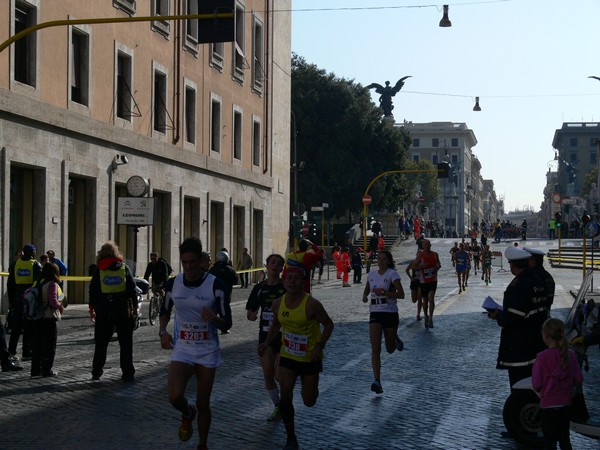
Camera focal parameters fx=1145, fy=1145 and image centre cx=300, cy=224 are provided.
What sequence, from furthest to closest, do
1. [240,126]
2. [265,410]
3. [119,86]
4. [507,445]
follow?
[240,126], [119,86], [265,410], [507,445]

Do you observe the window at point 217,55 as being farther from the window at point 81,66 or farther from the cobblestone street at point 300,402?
the cobblestone street at point 300,402

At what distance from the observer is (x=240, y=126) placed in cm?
4328

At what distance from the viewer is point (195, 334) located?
8.67 m

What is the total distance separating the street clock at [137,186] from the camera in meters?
26.8

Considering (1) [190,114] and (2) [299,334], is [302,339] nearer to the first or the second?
(2) [299,334]

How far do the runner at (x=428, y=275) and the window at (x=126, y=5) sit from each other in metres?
13.1

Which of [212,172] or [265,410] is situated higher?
[212,172]

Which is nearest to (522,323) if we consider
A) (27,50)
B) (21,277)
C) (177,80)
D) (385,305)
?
(385,305)

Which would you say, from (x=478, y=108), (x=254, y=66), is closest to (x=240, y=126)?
(x=254, y=66)

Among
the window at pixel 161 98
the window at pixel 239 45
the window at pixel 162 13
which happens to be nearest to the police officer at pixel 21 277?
the window at pixel 162 13

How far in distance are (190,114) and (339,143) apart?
1366 inches

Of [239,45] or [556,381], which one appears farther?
[239,45]

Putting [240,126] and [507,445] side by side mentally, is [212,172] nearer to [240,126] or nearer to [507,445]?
[240,126]

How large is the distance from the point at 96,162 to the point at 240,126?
1444 cm
